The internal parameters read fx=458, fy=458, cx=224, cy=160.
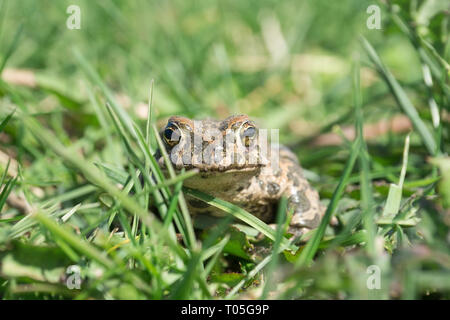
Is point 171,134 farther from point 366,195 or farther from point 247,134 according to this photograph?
point 366,195

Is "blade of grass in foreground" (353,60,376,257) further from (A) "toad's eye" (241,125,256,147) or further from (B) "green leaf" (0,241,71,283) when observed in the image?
(B) "green leaf" (0,241,71,283)

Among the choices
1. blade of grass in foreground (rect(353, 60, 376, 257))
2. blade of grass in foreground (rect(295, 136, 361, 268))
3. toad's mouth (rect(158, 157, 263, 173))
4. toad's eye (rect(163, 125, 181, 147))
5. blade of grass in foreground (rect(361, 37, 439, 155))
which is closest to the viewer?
blade of grass in foreground (rect(353, 60, 376, 257))

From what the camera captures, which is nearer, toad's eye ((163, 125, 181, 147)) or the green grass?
the green grass

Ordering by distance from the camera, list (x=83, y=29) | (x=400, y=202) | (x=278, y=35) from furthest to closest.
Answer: (x=278, y=35), (x=83, y=29), (x=400, y=202)

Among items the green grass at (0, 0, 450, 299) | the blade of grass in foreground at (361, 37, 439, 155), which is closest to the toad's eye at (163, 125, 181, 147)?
the green grass at (0, 0, 450, 299)
